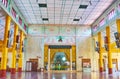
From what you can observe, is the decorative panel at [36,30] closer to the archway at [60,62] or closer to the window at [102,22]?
the archway at [60,62]

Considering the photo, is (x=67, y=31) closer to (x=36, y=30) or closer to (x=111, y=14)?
(x=36, y=30)

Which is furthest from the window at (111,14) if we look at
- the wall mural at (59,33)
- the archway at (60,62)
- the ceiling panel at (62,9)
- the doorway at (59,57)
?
the archway at (60,62)

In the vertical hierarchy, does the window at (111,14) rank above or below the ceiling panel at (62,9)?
below

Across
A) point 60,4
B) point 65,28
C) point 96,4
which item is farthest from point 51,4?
point 65,28

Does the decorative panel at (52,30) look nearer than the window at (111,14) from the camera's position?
No

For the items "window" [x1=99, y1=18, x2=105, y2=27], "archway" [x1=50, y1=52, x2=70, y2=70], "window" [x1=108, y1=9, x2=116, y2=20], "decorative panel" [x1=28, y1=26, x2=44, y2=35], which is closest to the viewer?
"window" [x1=108, y1=9, x2=116, y2=20]

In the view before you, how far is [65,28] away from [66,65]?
5.21 m

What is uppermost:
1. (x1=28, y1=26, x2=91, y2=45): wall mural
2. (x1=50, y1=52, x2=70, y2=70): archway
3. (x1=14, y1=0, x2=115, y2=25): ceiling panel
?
(x1=14, y1=0, x2=115, y2=25): ceiling panel

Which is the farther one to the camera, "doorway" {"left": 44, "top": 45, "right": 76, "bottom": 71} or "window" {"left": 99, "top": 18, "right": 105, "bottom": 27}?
"doorway" {"left": 44, "top": 45, "right": 76, "bottom": 71}

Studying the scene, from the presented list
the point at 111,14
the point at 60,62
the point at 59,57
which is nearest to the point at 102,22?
the point at 111,14

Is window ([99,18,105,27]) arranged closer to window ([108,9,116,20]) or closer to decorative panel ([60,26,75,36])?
window ([108,9,116,20])

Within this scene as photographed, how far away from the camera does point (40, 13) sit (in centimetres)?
1933

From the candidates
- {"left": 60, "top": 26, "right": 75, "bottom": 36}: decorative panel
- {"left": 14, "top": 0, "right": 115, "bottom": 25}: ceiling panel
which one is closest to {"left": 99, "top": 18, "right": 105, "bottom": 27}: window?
{"left": 14, "top": 0, "right": 115, "bottom": 25}: ceiling panel

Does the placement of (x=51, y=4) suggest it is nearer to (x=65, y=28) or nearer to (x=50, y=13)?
(x=50, y=13)
